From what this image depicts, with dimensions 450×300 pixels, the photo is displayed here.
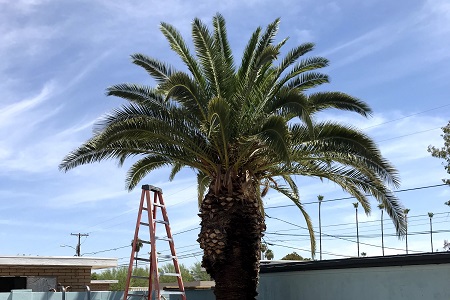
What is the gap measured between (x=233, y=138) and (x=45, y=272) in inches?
308

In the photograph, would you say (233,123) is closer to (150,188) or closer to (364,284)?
(150,188)

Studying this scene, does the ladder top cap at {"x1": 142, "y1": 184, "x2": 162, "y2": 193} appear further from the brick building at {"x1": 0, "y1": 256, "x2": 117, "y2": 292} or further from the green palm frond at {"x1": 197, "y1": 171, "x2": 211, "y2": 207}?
the brick building at {"x1": 0, "y1": 256, "x2": 117, "y2": 292}

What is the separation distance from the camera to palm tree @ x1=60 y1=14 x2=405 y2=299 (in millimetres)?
15164

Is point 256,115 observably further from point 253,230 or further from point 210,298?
point 210,298

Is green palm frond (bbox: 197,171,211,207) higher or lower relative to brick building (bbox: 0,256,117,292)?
higher

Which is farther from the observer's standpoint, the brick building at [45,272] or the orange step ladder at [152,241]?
the brick building at [45,272]

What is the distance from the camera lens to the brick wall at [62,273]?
18.8 meters

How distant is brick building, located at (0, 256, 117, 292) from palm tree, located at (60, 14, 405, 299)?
3.94m

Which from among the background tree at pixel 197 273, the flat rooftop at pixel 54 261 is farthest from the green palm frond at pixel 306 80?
the background tree at pixel 197 273

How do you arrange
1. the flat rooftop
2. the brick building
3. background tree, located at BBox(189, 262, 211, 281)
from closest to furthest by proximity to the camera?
1. the flat rooftop
2. the brick building
3. background tree, located at BBox(189, 262, 211, 281)

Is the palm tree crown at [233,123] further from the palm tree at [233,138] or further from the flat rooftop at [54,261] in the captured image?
the flat rooftop at [54,261]

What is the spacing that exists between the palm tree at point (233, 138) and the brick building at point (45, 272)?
3935mm

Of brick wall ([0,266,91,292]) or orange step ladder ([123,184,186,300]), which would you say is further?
brick wall ([0,266,91,292])

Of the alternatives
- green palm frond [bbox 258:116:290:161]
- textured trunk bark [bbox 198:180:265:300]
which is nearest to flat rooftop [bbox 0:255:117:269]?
textured trunk bark [bbox 198:180:265:300]
